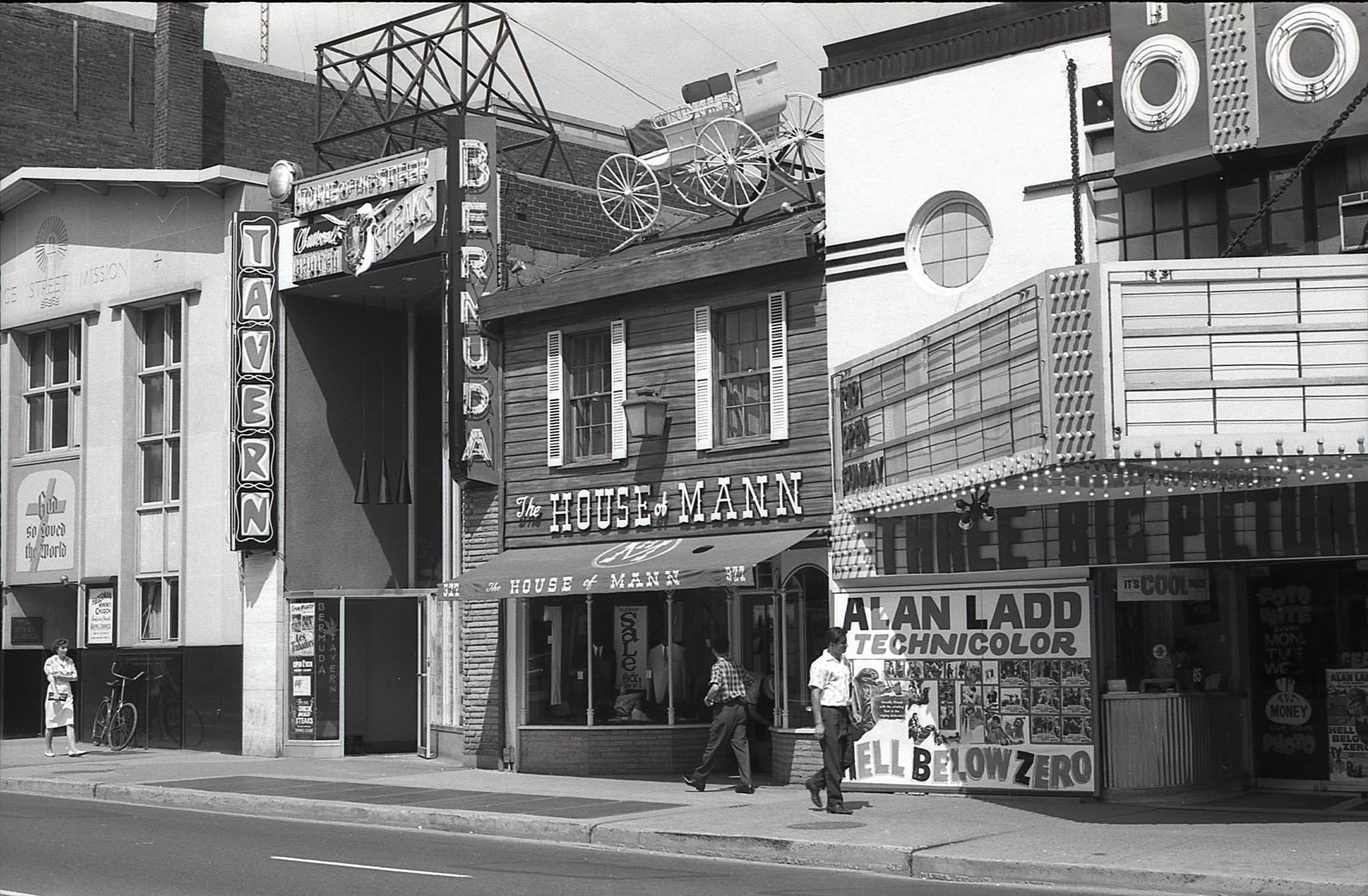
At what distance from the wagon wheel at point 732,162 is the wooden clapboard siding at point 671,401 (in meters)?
2.14

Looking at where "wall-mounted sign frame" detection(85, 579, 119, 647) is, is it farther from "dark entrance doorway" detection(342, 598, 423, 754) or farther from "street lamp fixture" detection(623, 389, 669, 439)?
"street lamp fixture" detection(623, 389, 669, 439)

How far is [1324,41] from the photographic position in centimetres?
1418

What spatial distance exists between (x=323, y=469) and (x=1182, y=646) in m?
14.2

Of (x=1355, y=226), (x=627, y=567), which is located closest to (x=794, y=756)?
(x=627, y=567)

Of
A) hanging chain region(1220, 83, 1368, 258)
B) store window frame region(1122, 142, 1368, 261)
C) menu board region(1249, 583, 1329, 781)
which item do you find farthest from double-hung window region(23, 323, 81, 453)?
hanging chain region(1220, 83, 1368, 258)

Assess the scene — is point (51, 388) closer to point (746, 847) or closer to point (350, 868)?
point (350, 868)

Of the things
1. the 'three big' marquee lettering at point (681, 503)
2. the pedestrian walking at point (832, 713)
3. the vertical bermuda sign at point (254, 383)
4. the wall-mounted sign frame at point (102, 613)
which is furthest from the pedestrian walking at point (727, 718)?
the wall-mounted sign frame at point (102, 613)

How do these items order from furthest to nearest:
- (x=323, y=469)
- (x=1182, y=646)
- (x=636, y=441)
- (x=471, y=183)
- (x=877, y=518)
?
1. (x=323, y=469)
2. (x=471, y=183)
3. (x=636, y=441)
4. (x=877, y=518)
5. (x=1182, y=646)

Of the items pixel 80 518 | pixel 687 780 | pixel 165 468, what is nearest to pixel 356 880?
pixel 687 780

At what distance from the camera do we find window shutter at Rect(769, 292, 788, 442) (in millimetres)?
18719

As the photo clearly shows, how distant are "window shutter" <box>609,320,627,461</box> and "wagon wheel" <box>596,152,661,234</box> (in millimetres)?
2825

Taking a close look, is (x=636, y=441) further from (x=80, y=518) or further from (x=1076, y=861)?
(x=80, y=518)

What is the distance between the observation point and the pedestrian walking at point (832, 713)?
15.3 meters

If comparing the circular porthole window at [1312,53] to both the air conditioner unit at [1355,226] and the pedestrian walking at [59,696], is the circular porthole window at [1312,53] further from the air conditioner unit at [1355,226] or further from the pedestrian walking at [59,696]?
the pedestrian walking at [59,696]
